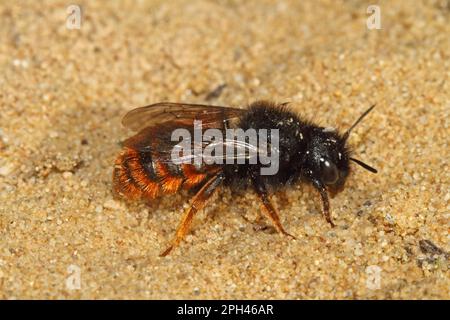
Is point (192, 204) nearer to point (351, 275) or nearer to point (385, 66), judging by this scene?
point (351, 275)

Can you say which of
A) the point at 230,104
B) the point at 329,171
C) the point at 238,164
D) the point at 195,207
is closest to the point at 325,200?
the point at 329,171

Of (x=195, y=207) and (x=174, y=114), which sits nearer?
(x=195, y=207)

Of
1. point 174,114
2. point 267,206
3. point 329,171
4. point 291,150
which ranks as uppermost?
point 174,114

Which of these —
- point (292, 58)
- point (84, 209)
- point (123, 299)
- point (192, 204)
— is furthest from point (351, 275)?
point (292, 58)

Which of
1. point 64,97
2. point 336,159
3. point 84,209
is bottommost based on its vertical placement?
point 84,209

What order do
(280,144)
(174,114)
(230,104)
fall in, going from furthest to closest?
1. (230,104)
2. (174,114)
3. (280,144)

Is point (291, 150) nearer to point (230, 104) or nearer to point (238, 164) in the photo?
point (238, 164)

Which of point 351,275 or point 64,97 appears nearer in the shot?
point 351,275
